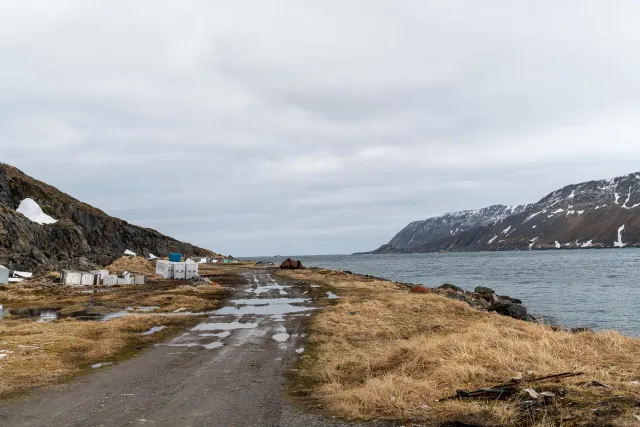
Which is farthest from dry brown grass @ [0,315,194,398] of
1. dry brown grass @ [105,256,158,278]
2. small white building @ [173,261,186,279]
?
dry brown grass @ [105,256,158,278]

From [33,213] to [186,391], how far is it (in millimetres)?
89455

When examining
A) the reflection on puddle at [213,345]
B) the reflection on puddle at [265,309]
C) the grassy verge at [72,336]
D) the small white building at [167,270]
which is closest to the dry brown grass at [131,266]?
the small white building at [167,270]

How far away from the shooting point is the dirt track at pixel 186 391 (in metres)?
9.26

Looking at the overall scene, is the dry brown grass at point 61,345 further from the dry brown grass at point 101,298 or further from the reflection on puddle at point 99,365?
the dry brown grass at point 101,298

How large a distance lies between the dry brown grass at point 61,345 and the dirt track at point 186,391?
3.28 feet

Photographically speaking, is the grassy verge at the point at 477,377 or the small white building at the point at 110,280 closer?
the grassy verge at the point at 477,377

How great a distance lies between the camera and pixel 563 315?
37.2 m

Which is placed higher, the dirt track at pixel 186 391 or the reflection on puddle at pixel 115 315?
the reflection on puddle at pixel 115 315

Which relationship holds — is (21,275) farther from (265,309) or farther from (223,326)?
(223,326)

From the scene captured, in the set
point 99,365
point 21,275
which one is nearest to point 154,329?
point 99,365

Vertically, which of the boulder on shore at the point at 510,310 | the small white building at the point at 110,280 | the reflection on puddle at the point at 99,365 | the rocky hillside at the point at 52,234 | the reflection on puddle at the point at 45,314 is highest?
the rocky hillside at the point at 52,234

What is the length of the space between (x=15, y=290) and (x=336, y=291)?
27.6 meters

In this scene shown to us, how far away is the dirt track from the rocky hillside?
5018 centimetres

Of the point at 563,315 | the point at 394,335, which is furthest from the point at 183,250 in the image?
the point at 394,335
